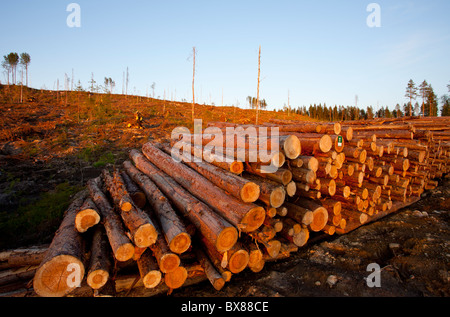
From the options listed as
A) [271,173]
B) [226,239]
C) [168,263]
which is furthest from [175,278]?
[271,173]

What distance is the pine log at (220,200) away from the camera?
3.02 metres

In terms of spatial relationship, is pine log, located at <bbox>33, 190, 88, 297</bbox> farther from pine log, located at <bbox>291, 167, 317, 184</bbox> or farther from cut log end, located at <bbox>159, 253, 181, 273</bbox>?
pine log, located at <bbox>291, 167, 317, 184</bbox>

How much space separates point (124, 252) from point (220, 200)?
1.57 meters

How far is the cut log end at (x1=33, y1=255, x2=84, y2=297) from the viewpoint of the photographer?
247 centimetres

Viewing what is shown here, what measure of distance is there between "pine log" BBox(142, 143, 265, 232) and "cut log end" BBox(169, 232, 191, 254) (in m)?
0.71

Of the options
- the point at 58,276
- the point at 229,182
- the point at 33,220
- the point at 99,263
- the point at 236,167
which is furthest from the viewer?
the point at 33,220

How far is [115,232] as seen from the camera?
3.02 m

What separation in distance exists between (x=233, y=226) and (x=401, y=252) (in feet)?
11.1

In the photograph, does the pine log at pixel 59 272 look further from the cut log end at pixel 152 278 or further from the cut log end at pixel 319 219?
the cut log end at pixel 319 219

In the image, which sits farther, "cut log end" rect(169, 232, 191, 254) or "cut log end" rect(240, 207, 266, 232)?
"cut log end" rect(240, 207, 266, 232)

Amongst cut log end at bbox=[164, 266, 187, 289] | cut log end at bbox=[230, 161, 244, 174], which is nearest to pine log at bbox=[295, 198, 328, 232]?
cut log end at bbox=[230, 161, 244, 174]

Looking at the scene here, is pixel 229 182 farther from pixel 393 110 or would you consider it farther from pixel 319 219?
pixel 393 110

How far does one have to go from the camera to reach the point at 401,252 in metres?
3.78
